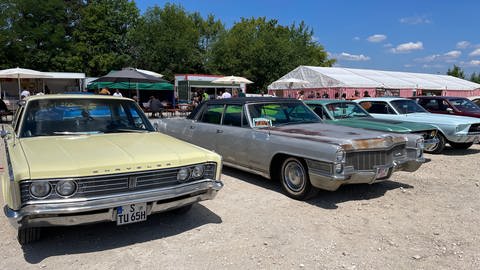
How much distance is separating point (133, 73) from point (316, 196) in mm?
13196

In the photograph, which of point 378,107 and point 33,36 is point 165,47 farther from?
point 378,107

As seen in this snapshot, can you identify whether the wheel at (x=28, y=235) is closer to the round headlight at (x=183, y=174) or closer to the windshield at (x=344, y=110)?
the round headlight at (x=183, y=174)

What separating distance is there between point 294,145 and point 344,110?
4046 millimetres

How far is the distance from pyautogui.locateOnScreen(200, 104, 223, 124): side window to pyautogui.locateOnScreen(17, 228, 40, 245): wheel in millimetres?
3840

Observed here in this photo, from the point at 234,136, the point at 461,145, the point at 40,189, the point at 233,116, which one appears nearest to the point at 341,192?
the point at 234,136

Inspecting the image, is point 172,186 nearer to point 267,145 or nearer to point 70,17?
point 267,145

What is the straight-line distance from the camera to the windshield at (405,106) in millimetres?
10302

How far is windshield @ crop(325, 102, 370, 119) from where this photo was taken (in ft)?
28.0

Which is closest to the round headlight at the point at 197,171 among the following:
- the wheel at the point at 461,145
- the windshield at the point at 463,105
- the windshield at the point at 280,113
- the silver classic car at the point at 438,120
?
the windshield at the point at 280,113

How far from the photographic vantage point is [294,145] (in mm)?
5199

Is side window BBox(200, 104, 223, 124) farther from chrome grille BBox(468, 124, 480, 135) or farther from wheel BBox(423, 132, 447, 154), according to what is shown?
chrome grille BBox(468, 124, 480, 135)

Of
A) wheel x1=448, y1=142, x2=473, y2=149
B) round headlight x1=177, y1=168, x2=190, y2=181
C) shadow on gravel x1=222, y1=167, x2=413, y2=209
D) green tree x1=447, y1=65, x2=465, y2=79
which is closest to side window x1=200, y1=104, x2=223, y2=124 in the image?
shadow on gravel x1=222, y1=167, x2=413, y2=209

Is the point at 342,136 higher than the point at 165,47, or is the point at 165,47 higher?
the point at 165,47

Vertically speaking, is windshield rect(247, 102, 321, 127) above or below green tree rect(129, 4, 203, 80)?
below
